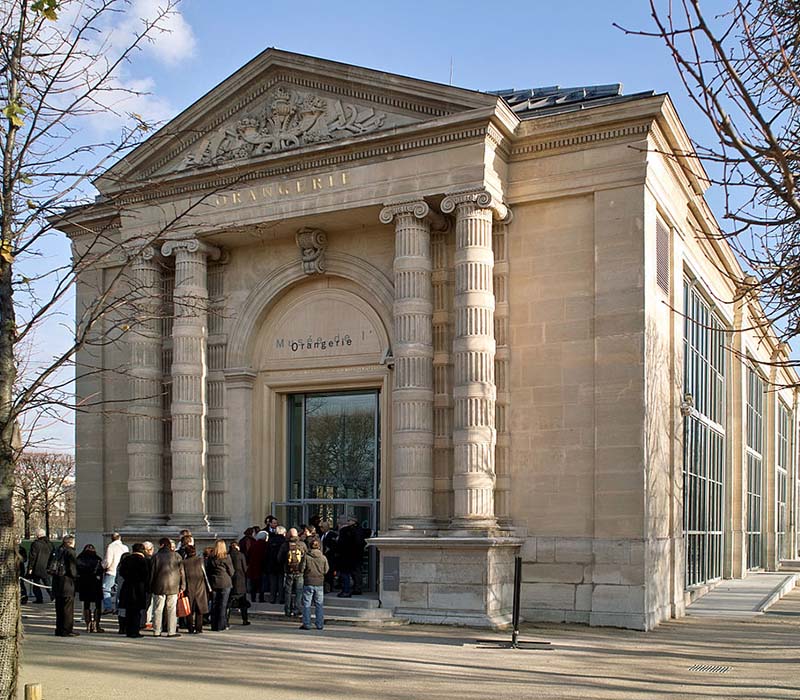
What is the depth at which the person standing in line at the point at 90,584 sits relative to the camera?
17625mm

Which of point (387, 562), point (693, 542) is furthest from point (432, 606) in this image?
point (693, 542)

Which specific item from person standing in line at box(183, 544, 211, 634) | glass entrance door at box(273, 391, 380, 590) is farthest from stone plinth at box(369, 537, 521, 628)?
person standing in line at box(183, 544, 211, 634)

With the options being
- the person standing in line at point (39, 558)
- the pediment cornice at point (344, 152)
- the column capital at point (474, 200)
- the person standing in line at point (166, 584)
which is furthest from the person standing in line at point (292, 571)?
the column capital at point (474, 200)

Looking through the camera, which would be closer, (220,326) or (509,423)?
(509,423)

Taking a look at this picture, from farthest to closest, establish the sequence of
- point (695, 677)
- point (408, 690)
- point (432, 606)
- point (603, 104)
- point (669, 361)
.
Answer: point (669, 361) < point (603, 104) < point (432, 606) < point (695, 677) < point (408, 690)

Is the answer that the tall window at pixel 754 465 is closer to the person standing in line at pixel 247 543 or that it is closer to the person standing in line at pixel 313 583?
the person standing in line at pixel 247 543

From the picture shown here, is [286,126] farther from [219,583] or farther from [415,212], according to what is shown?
[219,583]

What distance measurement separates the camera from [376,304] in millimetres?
22500

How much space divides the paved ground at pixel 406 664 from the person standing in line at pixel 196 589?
0.45 meters

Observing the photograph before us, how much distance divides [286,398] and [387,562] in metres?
5.99

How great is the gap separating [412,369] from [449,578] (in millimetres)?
4204

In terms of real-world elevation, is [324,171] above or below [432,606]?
above

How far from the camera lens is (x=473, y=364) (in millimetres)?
19703

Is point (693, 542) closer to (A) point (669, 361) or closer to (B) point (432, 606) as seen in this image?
(A) point (669, 361)
